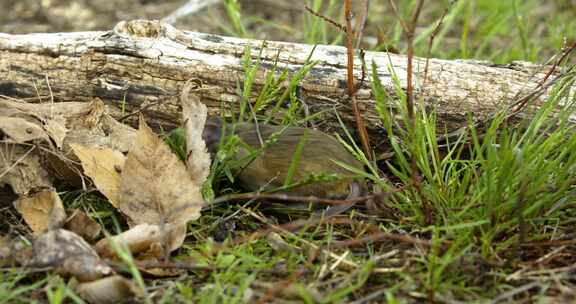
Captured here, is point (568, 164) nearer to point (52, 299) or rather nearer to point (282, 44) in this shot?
point (282, 44)

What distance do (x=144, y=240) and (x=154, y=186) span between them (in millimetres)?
277

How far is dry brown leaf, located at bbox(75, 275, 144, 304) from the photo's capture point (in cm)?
250

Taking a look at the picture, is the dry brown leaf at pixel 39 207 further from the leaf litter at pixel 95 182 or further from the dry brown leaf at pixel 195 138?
the dry brown leaf at pixel 195 138

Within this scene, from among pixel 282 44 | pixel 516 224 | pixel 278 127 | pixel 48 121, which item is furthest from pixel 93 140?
pixel 516 224

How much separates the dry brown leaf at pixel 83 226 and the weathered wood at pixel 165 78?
2.66ft

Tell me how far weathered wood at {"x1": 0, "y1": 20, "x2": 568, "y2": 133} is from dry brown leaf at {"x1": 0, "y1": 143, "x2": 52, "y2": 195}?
0.43 metres

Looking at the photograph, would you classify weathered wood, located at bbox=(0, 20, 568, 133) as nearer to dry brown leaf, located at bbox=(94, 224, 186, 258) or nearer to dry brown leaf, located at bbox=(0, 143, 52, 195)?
dry brown leaf, located at bbox=(0, 143, 52, 195)

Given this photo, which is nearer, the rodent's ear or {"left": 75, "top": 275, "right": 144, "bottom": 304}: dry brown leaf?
{"left": 75, "top": 275, "right": 144, "bottom": 304}: dry brown leaf

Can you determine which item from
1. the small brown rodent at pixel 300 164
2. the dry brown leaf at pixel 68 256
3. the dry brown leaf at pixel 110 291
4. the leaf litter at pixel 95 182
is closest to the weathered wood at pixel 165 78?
the leaf litter at pixel 95 182

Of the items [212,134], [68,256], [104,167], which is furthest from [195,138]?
[68,256]

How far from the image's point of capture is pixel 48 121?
324 cm

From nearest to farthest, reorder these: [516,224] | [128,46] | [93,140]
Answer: [516,224]
[93,140]
[128,46]

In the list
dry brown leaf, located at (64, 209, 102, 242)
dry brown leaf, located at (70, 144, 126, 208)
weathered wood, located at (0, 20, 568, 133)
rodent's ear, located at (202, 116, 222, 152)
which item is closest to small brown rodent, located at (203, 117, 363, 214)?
rodent's ear, located at (202, 116, 222, 152)

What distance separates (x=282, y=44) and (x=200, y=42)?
0.41 m
